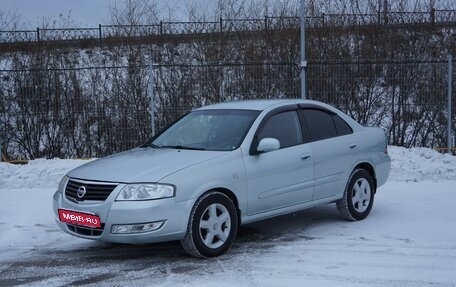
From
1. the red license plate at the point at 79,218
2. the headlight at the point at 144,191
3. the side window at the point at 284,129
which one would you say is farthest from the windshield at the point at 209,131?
the red license plate at the point at 79,218

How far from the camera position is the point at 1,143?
1254 cm

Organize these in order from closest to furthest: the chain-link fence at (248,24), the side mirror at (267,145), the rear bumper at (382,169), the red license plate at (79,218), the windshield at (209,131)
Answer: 1. the red license plate at (79,218)
2. the side mirror at (267,145)
3. the windshield at (209,131)
4. the rear bumper at (382,169)
5. the chain-link fence at (248,24)

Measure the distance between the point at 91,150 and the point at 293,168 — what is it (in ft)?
23.9

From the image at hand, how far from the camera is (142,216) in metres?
5.41

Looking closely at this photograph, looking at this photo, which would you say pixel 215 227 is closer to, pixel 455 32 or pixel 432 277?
pixel 432 277

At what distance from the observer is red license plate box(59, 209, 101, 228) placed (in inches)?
220

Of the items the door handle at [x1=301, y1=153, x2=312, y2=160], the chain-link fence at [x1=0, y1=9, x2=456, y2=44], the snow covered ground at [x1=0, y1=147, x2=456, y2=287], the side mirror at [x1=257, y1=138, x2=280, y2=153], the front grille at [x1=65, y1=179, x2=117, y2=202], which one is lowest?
the snow covered ground at [x1=0, y1=147, x2=456, y2=287]

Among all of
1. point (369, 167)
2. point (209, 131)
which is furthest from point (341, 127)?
A: point (209, 131)

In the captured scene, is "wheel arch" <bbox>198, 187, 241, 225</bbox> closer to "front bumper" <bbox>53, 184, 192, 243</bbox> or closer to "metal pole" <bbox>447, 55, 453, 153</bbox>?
"front bumper" <bbox>53, 184, 192, 243</bbox>

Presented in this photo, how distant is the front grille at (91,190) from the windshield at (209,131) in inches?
47.4

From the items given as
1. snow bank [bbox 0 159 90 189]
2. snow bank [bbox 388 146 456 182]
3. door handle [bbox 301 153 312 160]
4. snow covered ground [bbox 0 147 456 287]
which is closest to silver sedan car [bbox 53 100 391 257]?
door handle [bbox 301 153 312 160]

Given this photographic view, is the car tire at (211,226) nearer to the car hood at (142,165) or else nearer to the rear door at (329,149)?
the car hood at (142,165)

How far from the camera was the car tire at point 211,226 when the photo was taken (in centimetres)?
567

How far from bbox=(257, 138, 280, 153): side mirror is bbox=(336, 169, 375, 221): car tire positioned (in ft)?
4.94
